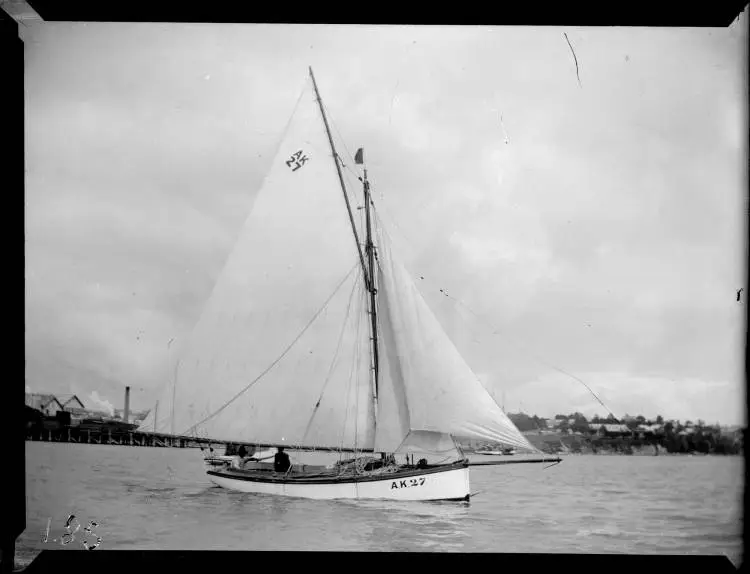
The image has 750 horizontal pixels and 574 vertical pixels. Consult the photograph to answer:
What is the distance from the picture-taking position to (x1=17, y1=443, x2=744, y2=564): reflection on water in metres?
4.75

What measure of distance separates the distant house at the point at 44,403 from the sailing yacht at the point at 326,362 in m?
0.60

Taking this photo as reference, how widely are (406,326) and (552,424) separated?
131 cm

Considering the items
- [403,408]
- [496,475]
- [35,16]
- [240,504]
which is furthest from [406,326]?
[35,16]

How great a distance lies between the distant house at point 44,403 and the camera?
489cm

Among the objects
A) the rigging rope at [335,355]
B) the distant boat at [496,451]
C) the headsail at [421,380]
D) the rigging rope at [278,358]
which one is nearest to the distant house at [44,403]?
the rigging rope at [278,358]

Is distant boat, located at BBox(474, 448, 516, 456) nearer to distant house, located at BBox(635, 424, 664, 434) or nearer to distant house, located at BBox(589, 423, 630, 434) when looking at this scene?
distant house, located at BBox(589, 423, 630, 434)

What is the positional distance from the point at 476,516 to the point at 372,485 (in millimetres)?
1047

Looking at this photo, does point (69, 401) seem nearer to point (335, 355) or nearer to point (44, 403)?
point (44, 403)

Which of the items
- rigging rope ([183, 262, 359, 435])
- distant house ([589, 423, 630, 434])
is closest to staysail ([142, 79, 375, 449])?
rigging rope ([183, 262, 359, 435])

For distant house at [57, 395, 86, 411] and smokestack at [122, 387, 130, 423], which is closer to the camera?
distant house at [57, 395, 86, 411]

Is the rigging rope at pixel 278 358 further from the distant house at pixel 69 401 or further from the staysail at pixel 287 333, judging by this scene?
the distant house at pixel 69 401

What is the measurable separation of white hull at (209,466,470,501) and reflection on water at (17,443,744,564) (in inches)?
17.9

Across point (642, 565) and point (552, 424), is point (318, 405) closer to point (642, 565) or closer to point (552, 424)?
point (552, 424)

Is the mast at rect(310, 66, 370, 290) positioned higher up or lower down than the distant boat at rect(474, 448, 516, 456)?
higher up
